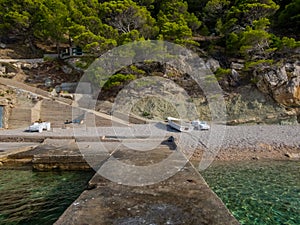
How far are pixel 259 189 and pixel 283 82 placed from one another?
12657 millimetres

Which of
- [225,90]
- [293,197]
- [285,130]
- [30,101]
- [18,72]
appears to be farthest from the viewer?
[18,72]

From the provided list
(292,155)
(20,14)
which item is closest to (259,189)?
(292,155)

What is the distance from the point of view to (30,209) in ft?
15.9

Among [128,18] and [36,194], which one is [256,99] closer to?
[128,18]

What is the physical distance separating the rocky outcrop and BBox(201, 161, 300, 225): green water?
346 inches

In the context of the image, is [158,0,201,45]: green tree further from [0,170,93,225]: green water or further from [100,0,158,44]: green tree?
[0,170,93,225]: green water

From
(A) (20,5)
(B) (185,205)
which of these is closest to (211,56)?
(B) (185,205)

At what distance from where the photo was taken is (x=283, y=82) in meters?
16.1

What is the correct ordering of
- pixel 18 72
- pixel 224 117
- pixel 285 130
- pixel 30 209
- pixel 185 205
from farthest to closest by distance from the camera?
pixel 18 72
pixel 224 117
pixel 285 130
pixel 30 209
pixel 185 205

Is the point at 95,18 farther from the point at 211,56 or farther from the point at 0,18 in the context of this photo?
the point at 0,18

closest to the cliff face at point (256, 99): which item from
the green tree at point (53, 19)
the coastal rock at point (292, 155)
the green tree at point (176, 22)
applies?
the green tree at point (176, 22)

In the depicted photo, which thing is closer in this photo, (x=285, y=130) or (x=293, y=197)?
(x=293, y=197)

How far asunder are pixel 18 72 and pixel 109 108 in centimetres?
1343

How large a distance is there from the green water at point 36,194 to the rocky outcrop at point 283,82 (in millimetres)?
14557
